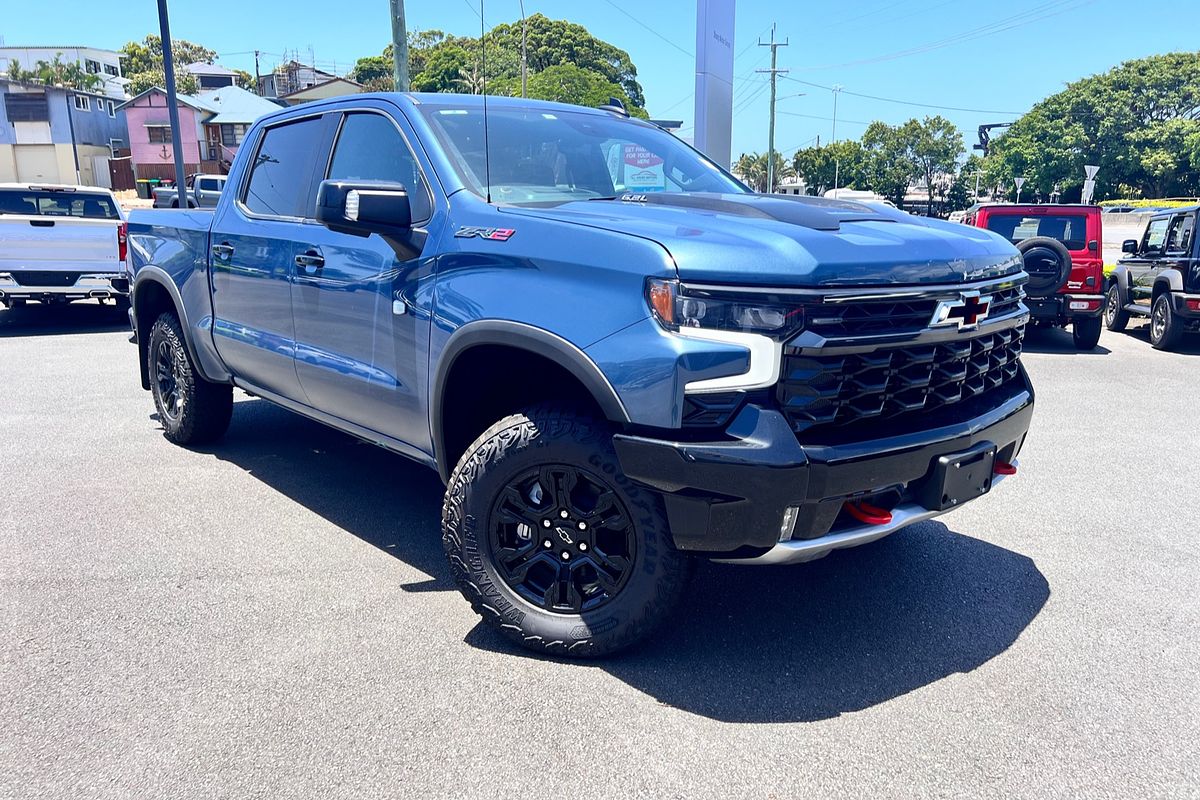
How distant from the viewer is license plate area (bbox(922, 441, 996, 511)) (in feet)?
9.42

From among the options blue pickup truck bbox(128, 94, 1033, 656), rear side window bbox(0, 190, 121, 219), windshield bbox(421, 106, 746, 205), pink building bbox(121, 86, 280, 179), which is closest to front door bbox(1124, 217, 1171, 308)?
windshield bbox(421, 106, 746, 205)

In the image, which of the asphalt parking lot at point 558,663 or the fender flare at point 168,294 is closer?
the asphalt parking lot at point 558,663

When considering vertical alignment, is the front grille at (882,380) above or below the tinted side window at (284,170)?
Result: below

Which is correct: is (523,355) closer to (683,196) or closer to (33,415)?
(683,196)

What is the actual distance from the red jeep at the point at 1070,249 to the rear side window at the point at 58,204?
1124 cm

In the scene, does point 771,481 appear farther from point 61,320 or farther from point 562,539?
point 61,320

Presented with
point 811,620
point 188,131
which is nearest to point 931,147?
point 188,131

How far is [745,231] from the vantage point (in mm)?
2770

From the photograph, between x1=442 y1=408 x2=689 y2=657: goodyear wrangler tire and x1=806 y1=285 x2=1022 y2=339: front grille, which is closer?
x1=806 y1=285 x2=1022 y2=339: front grille

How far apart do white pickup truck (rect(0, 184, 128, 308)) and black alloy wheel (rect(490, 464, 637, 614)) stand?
912cm

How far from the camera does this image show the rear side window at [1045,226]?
11117mm

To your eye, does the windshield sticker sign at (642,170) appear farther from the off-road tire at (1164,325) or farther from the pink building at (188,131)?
the pink building at (188,131)

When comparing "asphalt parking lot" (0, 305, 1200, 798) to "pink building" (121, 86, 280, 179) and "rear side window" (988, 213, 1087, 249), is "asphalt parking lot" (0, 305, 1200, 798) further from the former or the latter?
"pink building" (121, 86, 280, 179)

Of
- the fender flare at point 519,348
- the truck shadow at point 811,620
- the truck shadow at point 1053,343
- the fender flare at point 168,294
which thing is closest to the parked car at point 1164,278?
the truck shadow at point 1053,343
